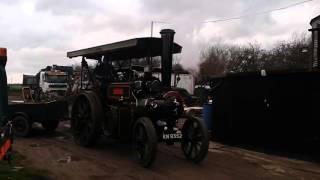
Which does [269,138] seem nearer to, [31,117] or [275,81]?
[275,81]

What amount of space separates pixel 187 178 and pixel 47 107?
652 cm

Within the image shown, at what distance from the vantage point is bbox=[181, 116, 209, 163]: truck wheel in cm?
1066

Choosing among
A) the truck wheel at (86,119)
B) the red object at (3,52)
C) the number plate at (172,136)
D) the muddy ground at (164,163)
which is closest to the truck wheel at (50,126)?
the muddy ground at (164,163)

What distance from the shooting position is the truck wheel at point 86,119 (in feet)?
39.9

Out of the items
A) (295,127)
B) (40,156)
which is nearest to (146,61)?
(40,156)

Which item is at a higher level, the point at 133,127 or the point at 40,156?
the point at 133,127

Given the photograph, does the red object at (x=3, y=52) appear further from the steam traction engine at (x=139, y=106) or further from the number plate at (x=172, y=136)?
the number plate at (x=172, y=136)

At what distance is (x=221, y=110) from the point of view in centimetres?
1446

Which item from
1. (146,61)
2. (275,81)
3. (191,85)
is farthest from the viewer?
(191,85)

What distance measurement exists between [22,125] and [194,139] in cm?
576

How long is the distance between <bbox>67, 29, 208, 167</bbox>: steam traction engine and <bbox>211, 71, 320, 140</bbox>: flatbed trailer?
2.40 m

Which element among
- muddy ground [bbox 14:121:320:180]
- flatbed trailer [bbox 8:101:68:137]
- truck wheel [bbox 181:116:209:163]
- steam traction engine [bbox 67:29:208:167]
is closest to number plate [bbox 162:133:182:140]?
steam traction engine [bbox 67:29:208:167]

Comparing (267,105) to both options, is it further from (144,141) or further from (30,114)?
(30,114)

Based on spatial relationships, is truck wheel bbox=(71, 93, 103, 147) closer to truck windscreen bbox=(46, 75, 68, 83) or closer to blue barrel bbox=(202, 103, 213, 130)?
blue barrel bbox=(202, 103, 213, 130)
